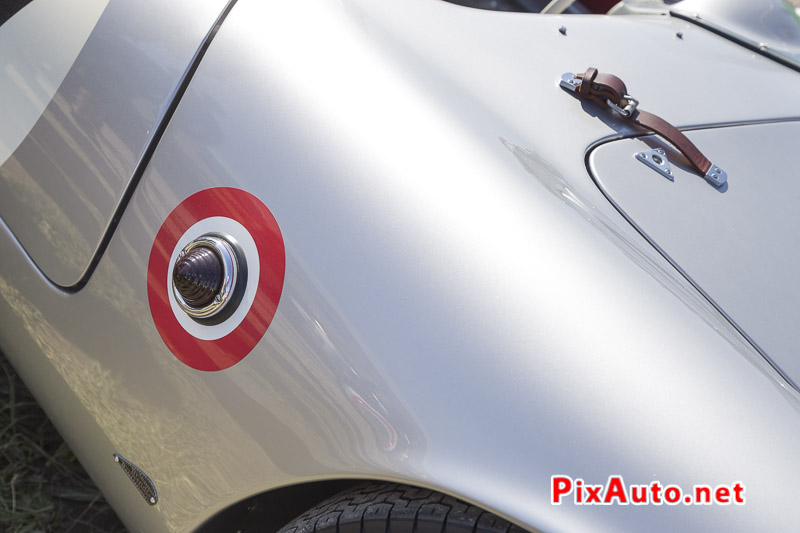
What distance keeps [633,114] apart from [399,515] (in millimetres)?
751

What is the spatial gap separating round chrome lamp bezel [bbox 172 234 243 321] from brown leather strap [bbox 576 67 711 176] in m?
0.64

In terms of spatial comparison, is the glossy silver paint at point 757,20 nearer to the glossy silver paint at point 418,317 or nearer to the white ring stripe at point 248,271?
the glossy silver paint at point 418,317

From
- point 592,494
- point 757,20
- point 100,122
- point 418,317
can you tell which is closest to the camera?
point 592,494

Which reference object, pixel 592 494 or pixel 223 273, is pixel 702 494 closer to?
pixel 592 494

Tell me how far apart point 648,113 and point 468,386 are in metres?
0.63

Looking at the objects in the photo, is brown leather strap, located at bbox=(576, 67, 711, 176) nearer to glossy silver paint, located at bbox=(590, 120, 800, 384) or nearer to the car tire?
glossy silver paint, located at bbox=(590, 120, 800, 384)

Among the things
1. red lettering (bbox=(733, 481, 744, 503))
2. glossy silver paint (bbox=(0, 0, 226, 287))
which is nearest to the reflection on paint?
red lettering (bbox=(733, 481, 744, 503))

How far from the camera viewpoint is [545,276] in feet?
3.02

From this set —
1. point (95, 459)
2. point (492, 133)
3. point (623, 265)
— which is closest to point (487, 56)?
point (492, 133)

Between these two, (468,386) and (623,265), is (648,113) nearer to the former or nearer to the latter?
(623,265)

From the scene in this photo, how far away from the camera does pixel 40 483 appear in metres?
1.71

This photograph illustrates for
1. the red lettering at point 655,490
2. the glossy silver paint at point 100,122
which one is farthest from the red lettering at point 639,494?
the glossy silver paint at point 100,122

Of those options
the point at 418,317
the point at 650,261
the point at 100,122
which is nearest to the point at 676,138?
the point at 650,261

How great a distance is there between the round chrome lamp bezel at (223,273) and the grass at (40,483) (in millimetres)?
932
